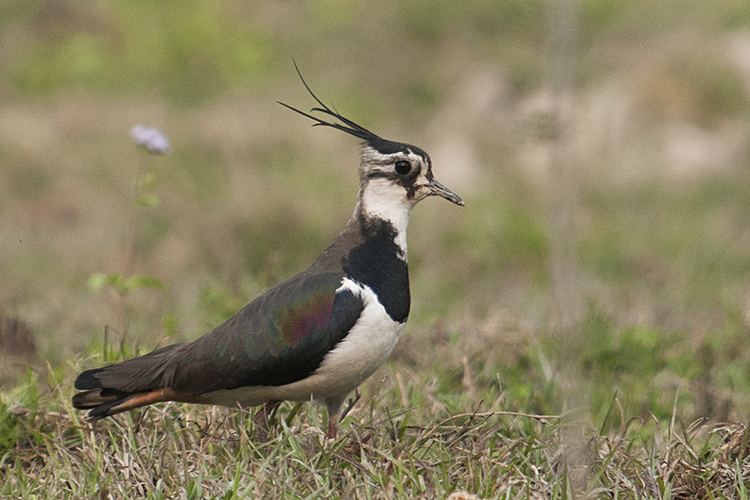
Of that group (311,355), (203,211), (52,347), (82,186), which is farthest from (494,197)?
(311,355)

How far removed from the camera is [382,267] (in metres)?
4.43

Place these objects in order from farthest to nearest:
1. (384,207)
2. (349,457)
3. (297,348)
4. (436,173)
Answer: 1. (436,173)
2. (384,207)
3. (297,348)
4. (349,457)

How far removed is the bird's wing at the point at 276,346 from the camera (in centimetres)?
425

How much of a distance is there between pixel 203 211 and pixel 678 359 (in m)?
4.50

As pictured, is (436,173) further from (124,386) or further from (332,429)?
(124,386)

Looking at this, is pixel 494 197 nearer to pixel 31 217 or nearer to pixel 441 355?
pixel 31 217

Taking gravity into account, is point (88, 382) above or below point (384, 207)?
below

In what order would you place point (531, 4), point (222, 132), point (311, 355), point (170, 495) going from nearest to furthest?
point (170, 495) → point (311, 355) → point (222, 132) → point (531, 4)

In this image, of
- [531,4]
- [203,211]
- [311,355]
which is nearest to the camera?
[311,355]

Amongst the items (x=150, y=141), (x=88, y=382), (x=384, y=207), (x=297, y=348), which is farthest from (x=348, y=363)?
(x=150, y=141)

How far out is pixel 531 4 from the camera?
45.7ft

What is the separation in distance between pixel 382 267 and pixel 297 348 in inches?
15.1

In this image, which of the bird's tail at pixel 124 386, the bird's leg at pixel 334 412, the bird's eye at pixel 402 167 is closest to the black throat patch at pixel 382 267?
the bird's eye at pixel 402 167

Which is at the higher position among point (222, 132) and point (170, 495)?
point (222, 132)
